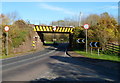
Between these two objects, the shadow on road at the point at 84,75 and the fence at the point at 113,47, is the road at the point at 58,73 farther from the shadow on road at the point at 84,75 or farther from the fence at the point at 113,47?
the fence at the point at 113,47

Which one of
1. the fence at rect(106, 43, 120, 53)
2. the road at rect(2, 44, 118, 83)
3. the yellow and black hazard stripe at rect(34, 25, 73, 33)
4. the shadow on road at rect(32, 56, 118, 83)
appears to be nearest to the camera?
the shadow on road at rect(32, 56, 118, 83)

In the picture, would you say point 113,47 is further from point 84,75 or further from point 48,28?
point 48,28

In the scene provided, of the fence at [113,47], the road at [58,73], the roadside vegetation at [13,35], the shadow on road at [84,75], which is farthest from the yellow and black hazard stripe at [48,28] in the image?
the shadow on road at [84,75]

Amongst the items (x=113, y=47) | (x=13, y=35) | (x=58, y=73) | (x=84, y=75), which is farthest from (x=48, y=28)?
(x=84, y=75)

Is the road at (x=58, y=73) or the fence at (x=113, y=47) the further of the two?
the fence at (x=113, y=47)

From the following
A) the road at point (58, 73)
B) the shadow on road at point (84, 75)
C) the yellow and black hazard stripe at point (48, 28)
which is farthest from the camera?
the yellow and black hazard stripe at point (48, 28)

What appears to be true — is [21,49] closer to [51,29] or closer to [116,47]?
[51,29]

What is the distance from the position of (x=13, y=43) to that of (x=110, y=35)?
585 inches

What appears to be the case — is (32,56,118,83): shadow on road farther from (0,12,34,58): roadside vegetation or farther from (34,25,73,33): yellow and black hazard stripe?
(34,25,73,33): yellow and black hazard stripe

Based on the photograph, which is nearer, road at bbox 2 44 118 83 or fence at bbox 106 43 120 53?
road at bbox 2 44 118 83

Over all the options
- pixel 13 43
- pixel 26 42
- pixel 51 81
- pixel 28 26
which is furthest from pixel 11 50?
pixel 51 81

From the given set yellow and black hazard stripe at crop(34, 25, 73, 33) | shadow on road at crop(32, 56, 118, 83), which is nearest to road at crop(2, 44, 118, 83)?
shadow on road at crop(32, 56, 118, 83)

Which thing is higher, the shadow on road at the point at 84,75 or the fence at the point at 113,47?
the fence at the point at 113,47

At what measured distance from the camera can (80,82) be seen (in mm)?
6984
